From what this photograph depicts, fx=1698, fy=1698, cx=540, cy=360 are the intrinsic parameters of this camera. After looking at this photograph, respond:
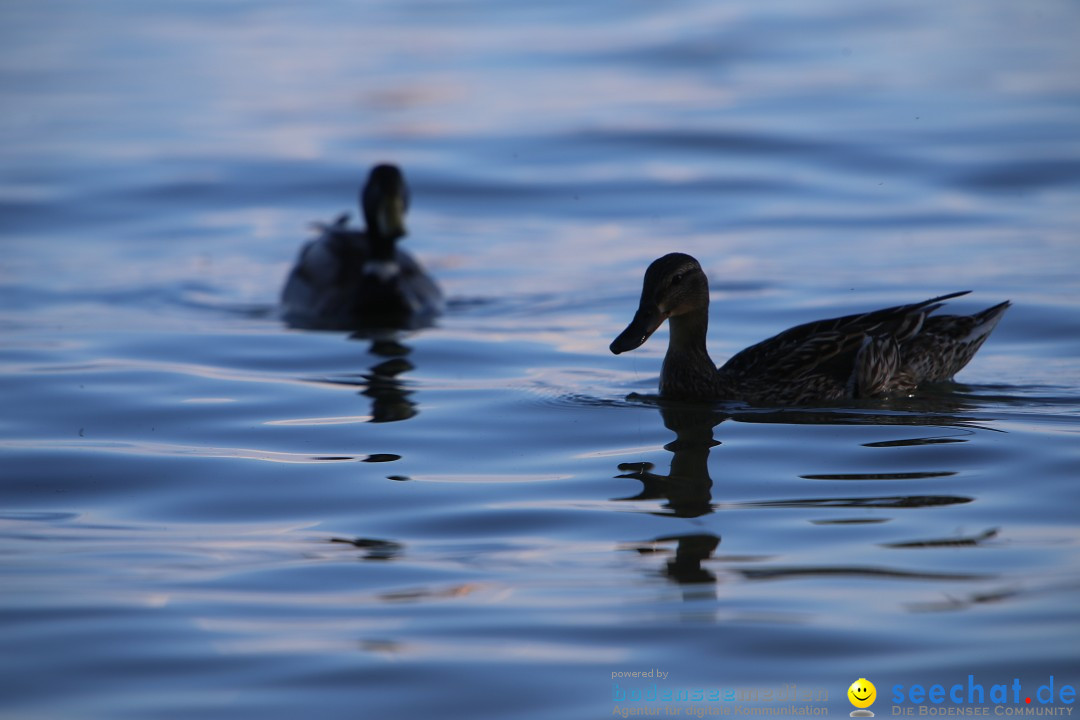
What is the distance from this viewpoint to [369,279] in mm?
13328

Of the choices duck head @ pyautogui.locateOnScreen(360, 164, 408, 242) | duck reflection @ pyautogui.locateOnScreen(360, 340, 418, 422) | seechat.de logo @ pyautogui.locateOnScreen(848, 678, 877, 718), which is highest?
duck head @ pyautogui.locateOnScreen(360, 164, 408, 242)

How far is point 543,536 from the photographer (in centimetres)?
687

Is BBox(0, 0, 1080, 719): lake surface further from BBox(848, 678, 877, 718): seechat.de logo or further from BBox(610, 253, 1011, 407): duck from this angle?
BBox(610, 253, 1011, 407): duck

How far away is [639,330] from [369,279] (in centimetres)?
458

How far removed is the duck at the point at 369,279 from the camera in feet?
42.5

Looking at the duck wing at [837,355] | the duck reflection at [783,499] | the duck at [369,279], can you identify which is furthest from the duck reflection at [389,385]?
the duck wing at [837,355]

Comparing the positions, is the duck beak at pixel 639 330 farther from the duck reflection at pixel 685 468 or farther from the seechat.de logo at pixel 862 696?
the seechat.de logo at pixel 862 696

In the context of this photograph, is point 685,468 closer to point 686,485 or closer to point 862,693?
point 686,485

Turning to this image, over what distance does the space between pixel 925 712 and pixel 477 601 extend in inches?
66.2

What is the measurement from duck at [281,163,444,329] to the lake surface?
340mm

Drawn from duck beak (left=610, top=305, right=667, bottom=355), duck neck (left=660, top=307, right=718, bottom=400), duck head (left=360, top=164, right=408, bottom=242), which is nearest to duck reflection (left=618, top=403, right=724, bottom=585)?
duck neck (left=660, top=307, right=718, bottom=400)

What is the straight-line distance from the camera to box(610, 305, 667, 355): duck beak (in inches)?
356

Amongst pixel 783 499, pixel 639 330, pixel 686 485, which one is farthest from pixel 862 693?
pixel 639 330

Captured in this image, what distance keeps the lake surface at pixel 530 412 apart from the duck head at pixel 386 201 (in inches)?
29.5
